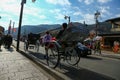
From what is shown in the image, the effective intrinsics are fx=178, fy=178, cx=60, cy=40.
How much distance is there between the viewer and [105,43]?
34.2m

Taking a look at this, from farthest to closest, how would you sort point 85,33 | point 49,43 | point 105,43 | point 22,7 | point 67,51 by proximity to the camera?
point 105,43 → point 22,7 → point 49,43 → point 67,51 → point 85,33

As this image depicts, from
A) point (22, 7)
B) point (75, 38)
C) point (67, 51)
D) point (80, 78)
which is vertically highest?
point (22, 7)

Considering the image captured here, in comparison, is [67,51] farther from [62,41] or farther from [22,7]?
[22,7]

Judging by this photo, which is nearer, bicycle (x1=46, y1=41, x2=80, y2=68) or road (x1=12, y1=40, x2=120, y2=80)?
road (x1=12, y1=40, x2=120, y2=80)

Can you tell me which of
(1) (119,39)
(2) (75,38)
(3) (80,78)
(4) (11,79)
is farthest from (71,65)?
(1) (119,39)

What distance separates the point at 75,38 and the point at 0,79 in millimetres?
3487

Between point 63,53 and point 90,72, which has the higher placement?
point 63,53

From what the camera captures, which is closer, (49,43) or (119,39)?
(49,43)

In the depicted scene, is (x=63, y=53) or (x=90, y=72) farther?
(x=63, y=53)

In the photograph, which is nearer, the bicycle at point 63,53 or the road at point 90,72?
the road at point 90,72

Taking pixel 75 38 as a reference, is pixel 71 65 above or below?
below

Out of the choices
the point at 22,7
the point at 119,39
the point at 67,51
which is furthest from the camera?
the point at 119,39

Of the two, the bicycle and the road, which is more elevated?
the bicycle

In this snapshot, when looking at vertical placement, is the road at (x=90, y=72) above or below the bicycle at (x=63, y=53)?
below
